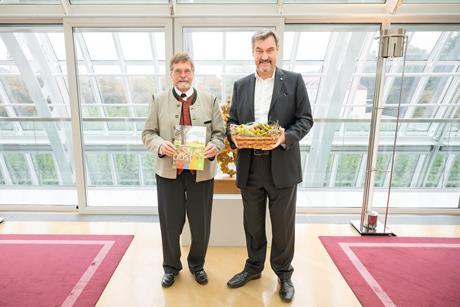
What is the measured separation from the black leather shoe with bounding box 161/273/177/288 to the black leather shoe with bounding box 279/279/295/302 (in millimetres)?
820

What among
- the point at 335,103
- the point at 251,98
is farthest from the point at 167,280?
the point at 335,103

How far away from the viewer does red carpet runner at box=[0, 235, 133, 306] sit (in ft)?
7.69

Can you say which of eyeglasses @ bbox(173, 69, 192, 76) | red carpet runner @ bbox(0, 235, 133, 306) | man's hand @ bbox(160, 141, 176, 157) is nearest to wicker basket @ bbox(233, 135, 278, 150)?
man's hand @ bbox(160, 141, 176, 157)

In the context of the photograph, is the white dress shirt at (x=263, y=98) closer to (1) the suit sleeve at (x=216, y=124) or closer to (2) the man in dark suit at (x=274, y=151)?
(2) the man in dark suit at (x=274, y=151)

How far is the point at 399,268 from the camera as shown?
9.12 feet

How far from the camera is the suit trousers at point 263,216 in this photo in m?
2.29

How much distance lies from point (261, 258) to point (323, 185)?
3.13 m

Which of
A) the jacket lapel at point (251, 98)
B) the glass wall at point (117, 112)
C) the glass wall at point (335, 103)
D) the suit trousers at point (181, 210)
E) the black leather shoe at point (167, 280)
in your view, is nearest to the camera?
the jacket lapel at point (251, 98)

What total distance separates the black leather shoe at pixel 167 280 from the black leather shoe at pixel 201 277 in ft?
0.60

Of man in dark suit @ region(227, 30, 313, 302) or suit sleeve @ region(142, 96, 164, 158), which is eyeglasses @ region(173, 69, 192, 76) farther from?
man in dark suit @ region(227, 30, 313, 302)

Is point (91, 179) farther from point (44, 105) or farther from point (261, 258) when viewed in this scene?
point (261, 258)

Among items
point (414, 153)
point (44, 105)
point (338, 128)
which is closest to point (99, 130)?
point (44, 105)

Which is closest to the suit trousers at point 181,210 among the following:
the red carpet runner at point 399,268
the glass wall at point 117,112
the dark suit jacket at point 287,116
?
the dark suit jacket at point 287,116

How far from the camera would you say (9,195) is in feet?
14.5
